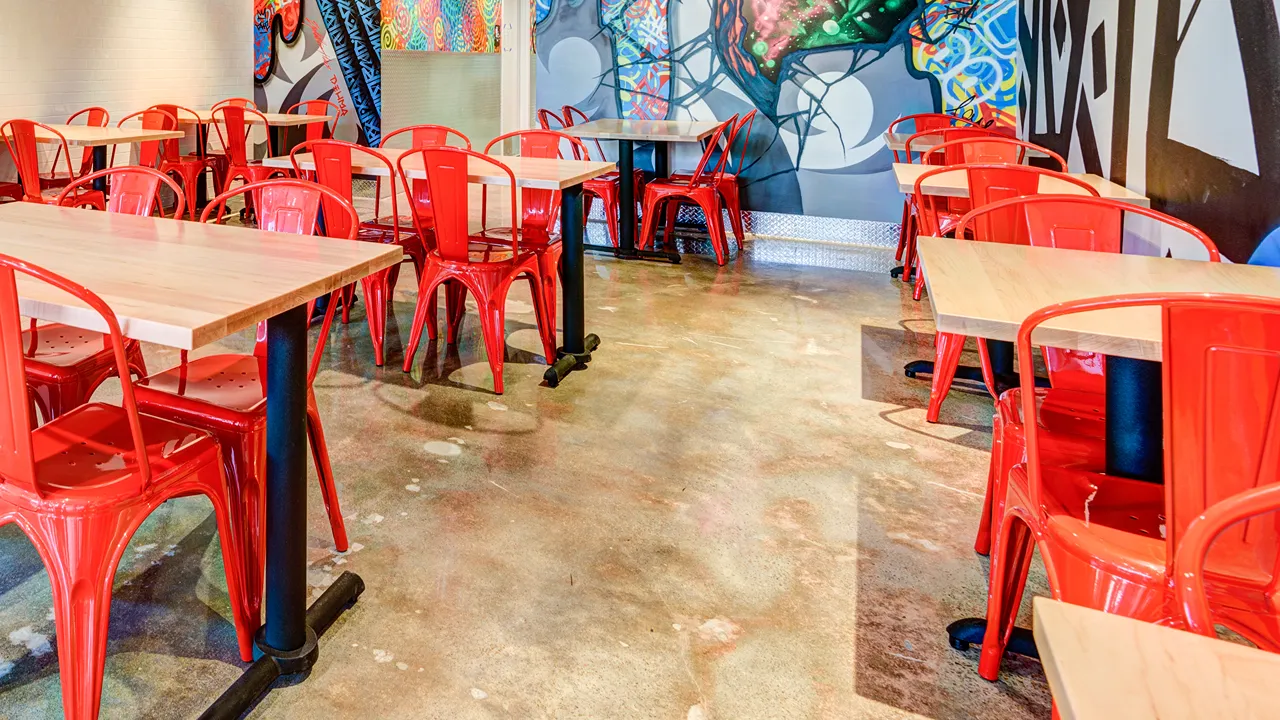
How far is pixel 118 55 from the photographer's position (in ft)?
23.0

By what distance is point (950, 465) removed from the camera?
2.89 m

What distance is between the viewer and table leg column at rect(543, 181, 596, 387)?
356 centimetres

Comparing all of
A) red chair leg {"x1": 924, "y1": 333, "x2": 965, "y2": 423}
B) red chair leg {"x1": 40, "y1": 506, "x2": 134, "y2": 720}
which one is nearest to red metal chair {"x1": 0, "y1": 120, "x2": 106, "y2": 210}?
red chair leg {"x1": 40, "y1": 506, "x2": 134, "y2": 720}

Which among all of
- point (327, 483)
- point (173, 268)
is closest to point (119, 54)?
point (327, 483)

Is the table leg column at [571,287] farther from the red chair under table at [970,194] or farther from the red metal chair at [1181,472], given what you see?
the red metal chair at [1181,472]

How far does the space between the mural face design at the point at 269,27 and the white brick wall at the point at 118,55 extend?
11.0 inches

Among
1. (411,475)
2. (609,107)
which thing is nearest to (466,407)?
(411,475)

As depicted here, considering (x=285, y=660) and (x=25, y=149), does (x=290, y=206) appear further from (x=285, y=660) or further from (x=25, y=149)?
(x=25, y=149)

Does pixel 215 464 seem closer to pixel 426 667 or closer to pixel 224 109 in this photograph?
pixel 426 667

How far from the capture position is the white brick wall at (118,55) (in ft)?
20.3

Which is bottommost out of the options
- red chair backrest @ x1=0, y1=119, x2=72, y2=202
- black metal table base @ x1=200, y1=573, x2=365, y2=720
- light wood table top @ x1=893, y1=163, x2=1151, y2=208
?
black metal table base @ x1=200, y1=573, x2=365, y2=720

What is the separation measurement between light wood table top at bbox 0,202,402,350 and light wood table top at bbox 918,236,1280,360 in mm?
1171

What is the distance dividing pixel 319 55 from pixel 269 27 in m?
0.57

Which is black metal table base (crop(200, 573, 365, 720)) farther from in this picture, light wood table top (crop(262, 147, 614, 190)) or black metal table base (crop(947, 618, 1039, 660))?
light wood table top (crop(262, 147, 614, 190))
